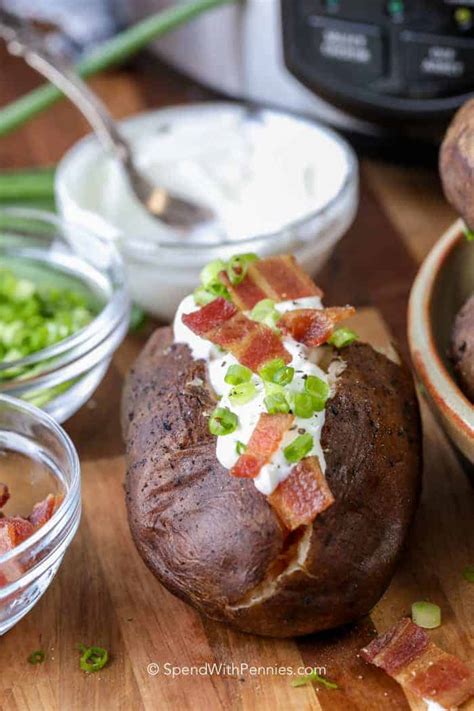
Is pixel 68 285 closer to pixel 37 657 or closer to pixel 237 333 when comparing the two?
pixel 237 333

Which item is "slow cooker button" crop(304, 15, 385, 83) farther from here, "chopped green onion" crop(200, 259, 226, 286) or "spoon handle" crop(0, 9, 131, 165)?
"chopped green onion" crop(200, 259, 226, 286)

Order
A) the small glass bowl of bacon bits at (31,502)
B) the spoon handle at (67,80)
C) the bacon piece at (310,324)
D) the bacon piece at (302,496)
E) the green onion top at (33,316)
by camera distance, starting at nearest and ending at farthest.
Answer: the bacon piece at (302,496), the small glass bowl of bacon bits at (31,502), the bacon piece at (310,324), the green onion top at (33,316), the spoon handle at (67,80)

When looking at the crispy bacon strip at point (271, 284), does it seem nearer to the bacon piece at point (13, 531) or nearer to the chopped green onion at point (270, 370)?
the chopped green onion at point (270, 370)

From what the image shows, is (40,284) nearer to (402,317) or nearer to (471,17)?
(402,317)

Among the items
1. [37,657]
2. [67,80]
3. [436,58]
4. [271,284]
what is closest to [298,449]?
[271,284]

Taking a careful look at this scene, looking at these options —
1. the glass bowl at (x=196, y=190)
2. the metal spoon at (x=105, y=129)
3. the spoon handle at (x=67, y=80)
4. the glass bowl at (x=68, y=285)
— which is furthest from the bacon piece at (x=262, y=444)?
the spoon handle at (x=67, y=80)

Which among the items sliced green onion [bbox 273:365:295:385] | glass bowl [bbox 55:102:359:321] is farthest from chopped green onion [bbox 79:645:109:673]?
glass bowl [bbox 55:102:359:321]
